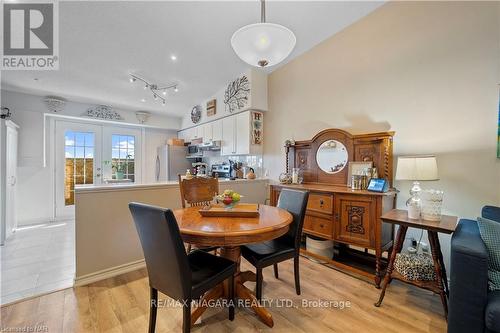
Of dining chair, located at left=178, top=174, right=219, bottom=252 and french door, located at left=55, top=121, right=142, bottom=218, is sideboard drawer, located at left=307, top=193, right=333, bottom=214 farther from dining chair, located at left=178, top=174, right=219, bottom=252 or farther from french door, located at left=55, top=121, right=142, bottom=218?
french door, located at left=55, top=121, right=142, bottom=218

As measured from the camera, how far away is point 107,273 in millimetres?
2266

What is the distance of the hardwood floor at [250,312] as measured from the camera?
1579 mm

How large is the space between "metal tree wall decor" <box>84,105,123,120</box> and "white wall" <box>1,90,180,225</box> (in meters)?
0.18

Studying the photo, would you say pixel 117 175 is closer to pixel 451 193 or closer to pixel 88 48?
pixel 88 48

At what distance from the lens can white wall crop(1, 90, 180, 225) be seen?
13.6ft

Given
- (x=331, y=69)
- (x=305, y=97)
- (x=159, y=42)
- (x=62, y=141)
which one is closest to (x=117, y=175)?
(x=62, y=141)

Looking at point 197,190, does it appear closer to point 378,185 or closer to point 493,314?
point 378,185

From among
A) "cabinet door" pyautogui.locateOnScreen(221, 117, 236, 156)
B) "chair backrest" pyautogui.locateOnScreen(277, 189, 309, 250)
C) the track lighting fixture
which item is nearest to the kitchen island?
"chair backrest" pyautogui.locateOnScreen(277, 189, 309, 250)

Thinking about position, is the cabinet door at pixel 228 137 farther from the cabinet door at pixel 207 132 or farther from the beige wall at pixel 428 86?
the beige wall at pixel 428 86

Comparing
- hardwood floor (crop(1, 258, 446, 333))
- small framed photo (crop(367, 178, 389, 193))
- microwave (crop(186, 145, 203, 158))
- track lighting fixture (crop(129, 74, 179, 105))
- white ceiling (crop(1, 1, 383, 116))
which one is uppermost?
white ceiling (crop(1, 1, 383, 116))

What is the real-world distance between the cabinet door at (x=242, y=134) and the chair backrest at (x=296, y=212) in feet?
5.67

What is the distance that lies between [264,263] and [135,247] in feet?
5.38

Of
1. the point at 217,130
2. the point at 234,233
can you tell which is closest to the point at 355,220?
the point at 234,233

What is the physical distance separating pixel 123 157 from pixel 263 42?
5232 mm
